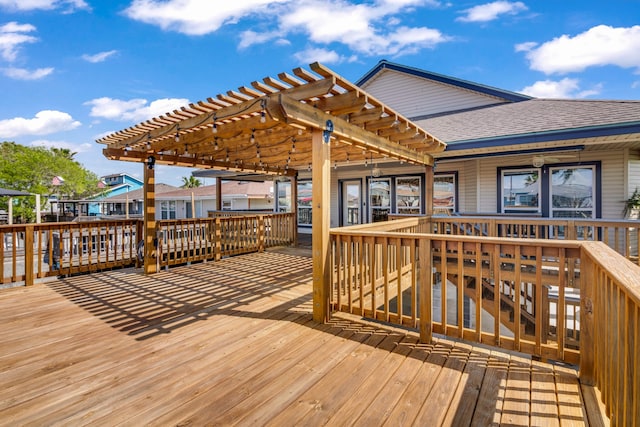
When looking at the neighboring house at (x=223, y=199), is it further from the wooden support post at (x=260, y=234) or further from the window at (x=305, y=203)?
the wooden support post at (x=260, y=234)

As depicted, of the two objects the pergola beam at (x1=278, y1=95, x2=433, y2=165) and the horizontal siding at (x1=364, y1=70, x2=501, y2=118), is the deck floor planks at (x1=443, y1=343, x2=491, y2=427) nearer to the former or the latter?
the pergola beam at (x1=278, y1=95, x2=433, y2=165)

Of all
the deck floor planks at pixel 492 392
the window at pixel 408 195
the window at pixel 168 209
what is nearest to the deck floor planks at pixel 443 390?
the deck floor planks at pixel 492 392

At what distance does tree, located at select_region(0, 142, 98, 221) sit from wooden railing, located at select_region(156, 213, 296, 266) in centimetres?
2148

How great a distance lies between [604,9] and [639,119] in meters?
7.15

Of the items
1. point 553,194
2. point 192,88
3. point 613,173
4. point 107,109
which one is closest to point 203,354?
point 553,194

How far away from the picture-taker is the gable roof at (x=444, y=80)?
9500 millimetres

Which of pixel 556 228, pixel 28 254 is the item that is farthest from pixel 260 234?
pixel 556 228

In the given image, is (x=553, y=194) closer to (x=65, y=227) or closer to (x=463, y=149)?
(x=463, y=149)

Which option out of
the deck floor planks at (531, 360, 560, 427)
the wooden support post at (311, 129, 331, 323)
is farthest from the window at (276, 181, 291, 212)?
the deck floor planks at (531, 360, 560, 427)

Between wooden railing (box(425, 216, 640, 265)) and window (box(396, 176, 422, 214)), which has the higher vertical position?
window (box(396, 176, 422, 214))

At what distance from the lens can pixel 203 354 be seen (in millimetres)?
2791

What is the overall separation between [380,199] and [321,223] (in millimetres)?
6769

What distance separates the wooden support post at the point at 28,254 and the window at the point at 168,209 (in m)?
21.4

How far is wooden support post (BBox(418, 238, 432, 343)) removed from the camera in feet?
9.81
